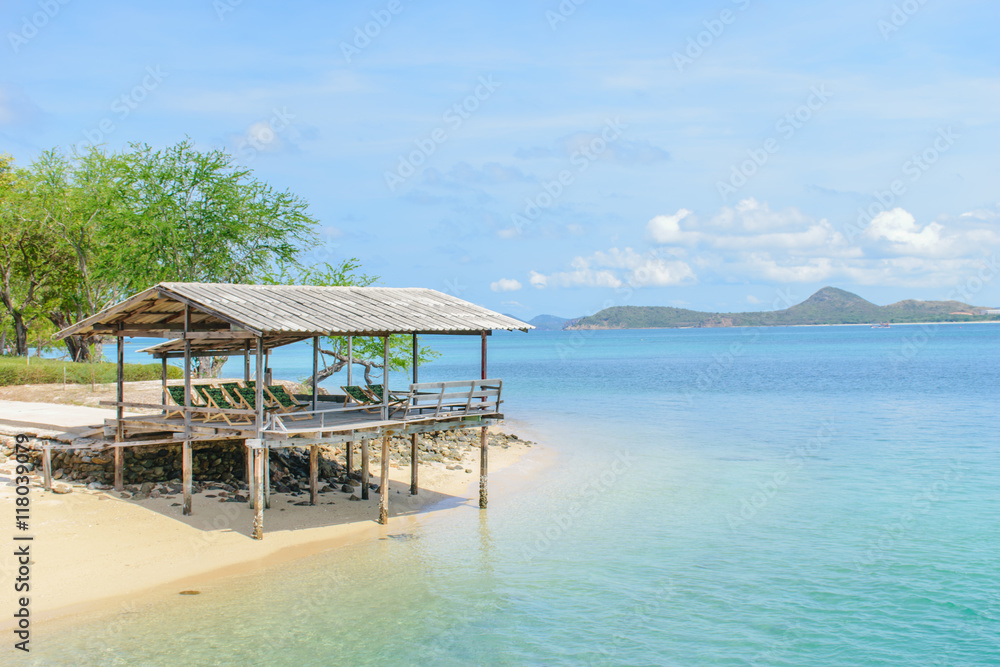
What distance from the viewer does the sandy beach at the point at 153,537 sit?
13.7 meters

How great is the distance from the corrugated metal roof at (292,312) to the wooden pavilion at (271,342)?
0.02m

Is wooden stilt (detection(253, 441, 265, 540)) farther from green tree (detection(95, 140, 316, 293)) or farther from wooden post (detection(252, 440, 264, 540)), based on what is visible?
green tree (detection(95, 140, 316, 293))

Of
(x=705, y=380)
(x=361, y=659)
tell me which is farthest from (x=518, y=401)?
(x=361, y=659)

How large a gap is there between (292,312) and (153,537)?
17.2 feet

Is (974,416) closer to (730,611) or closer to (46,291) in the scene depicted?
(730,611)

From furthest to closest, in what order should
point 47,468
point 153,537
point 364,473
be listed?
point 364,473
point 47,468
point 153,537

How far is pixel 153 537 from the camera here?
15875mm

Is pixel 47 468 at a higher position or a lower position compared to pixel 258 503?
higher

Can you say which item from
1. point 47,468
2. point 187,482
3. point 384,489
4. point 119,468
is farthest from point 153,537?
point 384,489

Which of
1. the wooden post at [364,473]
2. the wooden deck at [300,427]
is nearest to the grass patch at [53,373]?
the wooden deck at [300,427]

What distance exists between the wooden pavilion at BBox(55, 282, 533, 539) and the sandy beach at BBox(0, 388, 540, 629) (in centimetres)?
59

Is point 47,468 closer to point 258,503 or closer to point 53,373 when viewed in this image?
point 258,503

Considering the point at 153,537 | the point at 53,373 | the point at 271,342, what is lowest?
the point at 153,537

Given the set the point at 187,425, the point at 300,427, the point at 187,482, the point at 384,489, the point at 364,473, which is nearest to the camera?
the point at 187,425
